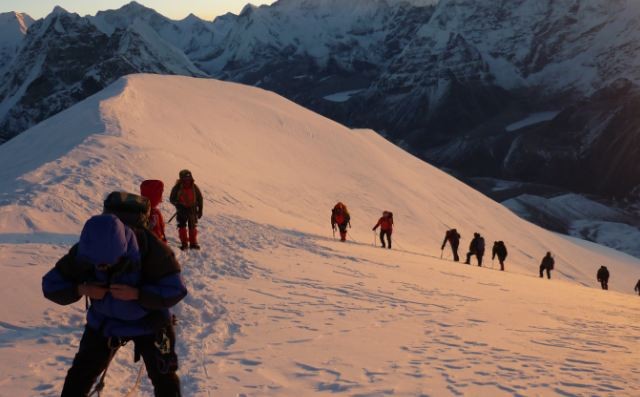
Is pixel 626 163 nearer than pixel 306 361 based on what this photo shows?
No

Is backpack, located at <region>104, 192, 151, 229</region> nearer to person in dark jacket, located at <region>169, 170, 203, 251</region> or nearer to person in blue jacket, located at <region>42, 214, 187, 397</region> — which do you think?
person in blue jacket, located at <region>42, 214, 187, 397</region>

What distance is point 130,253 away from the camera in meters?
3.96

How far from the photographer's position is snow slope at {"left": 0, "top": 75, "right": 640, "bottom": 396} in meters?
6.37

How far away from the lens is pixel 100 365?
4.18 meters

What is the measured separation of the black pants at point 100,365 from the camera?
4.11 m

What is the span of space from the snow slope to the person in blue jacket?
1.77m

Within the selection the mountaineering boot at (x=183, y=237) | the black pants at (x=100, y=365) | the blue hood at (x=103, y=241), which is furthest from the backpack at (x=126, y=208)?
the mountaineering boot at (x=183, y=237)

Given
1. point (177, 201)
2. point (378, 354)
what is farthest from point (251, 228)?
point (378, 354)

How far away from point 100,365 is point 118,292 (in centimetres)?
69

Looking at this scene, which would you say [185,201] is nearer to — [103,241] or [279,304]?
[279,304]

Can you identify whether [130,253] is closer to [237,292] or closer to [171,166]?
[237,292]

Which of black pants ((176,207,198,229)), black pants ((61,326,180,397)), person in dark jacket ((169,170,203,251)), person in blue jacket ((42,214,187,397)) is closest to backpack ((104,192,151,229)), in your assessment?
person in blue jacket ((42,214,187,397))

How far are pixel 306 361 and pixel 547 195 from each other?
15548cm

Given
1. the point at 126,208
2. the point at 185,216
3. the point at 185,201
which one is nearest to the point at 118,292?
the point at 126,208
